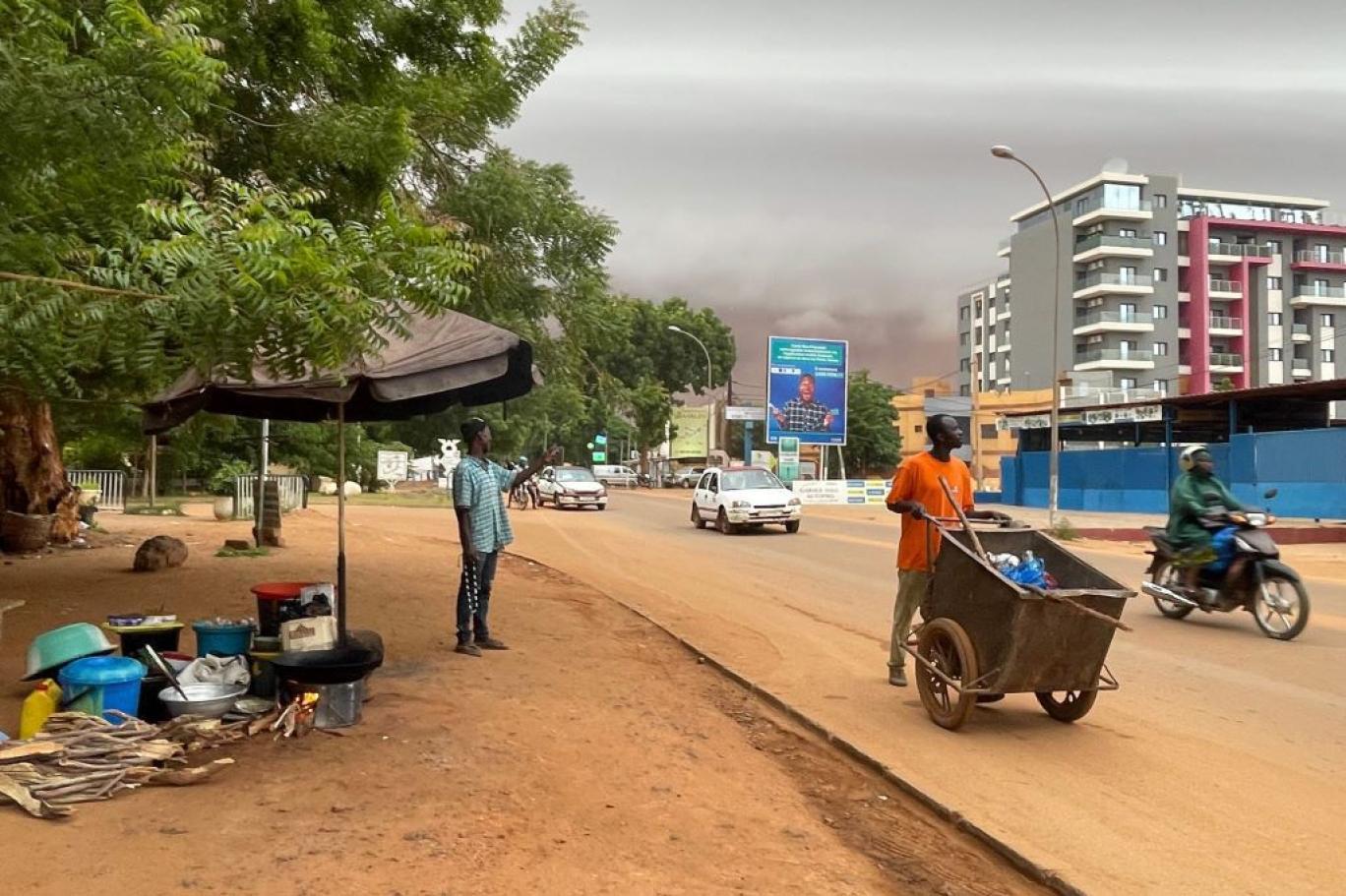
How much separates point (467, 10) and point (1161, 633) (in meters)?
8.54

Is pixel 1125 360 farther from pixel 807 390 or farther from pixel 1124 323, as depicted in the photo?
pixel 807 390

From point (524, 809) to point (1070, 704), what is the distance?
351 centimetres

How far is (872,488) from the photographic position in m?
43.8

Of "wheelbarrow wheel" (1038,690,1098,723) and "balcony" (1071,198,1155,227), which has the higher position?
"balcony" (1071,198,1155,227)

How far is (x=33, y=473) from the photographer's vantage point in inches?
575

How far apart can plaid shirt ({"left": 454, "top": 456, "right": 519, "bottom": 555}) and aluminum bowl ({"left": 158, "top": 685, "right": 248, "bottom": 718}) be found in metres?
2.20

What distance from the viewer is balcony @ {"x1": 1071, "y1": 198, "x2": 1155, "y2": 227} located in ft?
230

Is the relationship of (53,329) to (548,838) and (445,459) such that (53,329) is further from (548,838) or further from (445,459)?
(445,459)

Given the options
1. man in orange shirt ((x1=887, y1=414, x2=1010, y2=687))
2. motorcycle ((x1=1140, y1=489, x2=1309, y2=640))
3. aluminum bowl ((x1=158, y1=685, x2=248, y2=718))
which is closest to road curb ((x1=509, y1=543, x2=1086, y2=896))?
man in orange shirt ((x1=887, y1=414, x2=1010, y2=687))

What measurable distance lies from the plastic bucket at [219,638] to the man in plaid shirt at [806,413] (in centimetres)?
4150

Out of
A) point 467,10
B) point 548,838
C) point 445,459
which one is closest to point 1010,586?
point 548,838

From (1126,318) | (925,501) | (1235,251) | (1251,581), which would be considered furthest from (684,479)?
(925,501)

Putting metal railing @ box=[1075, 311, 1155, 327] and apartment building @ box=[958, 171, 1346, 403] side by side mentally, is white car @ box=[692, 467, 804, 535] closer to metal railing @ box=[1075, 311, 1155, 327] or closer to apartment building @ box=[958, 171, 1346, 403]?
apartment building @ box=[958, 171, 1346, 403]

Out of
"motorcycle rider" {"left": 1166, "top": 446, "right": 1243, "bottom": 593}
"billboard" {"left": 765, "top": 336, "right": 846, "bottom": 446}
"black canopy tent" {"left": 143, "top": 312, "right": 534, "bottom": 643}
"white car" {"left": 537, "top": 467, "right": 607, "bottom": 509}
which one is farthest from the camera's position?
"billboard" {"left": 765, "top": 336, "right": 846, "bottom": 446}
